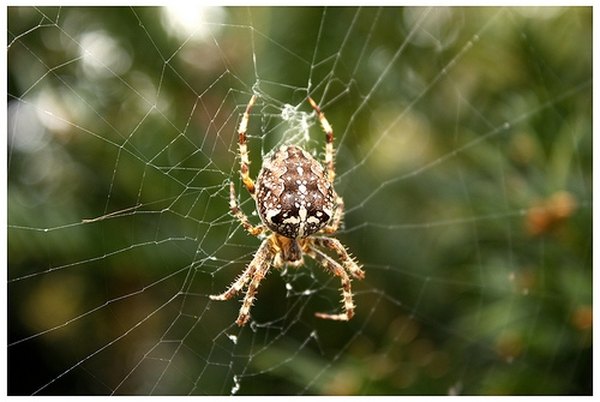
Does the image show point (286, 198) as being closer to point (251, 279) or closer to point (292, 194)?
point (292, 194)

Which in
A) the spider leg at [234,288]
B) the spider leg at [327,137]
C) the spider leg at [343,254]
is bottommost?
the spider leg at [234,288]

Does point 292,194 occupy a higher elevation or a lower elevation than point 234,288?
higher

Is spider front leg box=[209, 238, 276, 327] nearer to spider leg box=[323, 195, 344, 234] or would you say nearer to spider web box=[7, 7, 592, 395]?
spider web box=[7, 7, 592, 395]

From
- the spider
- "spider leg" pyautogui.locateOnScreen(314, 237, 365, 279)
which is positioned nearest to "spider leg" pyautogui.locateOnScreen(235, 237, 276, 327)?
the spider

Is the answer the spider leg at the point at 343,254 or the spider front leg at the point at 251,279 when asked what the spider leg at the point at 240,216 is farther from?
the spider leg at the point at 343,254

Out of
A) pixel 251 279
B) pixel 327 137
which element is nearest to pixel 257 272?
pixel 251 279

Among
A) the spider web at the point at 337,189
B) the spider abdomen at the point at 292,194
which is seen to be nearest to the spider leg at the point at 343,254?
the spider web at the point at 337,189
